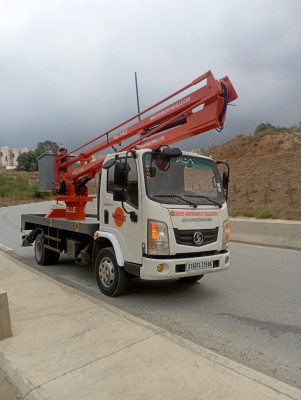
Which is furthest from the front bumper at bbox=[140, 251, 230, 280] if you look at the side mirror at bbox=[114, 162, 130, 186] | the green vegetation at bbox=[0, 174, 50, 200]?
the green vegetation at bbox=[0, 174, 50, 200]

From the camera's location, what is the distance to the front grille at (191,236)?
16.3 feet

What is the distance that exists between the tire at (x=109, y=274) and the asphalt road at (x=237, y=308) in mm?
144

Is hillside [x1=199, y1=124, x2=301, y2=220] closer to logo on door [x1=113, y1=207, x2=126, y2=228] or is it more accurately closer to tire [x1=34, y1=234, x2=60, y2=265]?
tire [x1=34, y1=234, x2=60, y2=265]

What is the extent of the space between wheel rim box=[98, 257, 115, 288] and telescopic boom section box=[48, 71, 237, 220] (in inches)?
90.1

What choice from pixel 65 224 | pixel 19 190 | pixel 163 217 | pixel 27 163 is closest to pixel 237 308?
pixel 163 217

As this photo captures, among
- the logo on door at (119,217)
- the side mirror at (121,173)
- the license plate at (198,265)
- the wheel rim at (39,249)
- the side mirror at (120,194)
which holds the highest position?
the side mirror at (121,173)

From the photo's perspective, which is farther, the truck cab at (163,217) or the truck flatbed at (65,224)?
the truck flatbed at (65,224)

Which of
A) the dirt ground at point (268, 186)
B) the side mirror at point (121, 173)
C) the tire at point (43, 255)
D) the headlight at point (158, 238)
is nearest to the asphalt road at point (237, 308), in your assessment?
the tire at point (43, 255)

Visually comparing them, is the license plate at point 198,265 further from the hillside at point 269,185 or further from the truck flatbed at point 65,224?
the hillside at point 269,185

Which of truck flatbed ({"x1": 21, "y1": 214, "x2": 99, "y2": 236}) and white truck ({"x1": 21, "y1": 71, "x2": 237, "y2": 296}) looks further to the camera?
truck flatbed ({"x1": 21, "y1": 214, "x2": 99, "y2": 236})

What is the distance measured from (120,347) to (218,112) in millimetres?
3944

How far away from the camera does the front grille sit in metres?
4.96

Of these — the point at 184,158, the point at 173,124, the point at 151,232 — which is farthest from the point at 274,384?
the point at 173,124

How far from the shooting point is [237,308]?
200 inches
